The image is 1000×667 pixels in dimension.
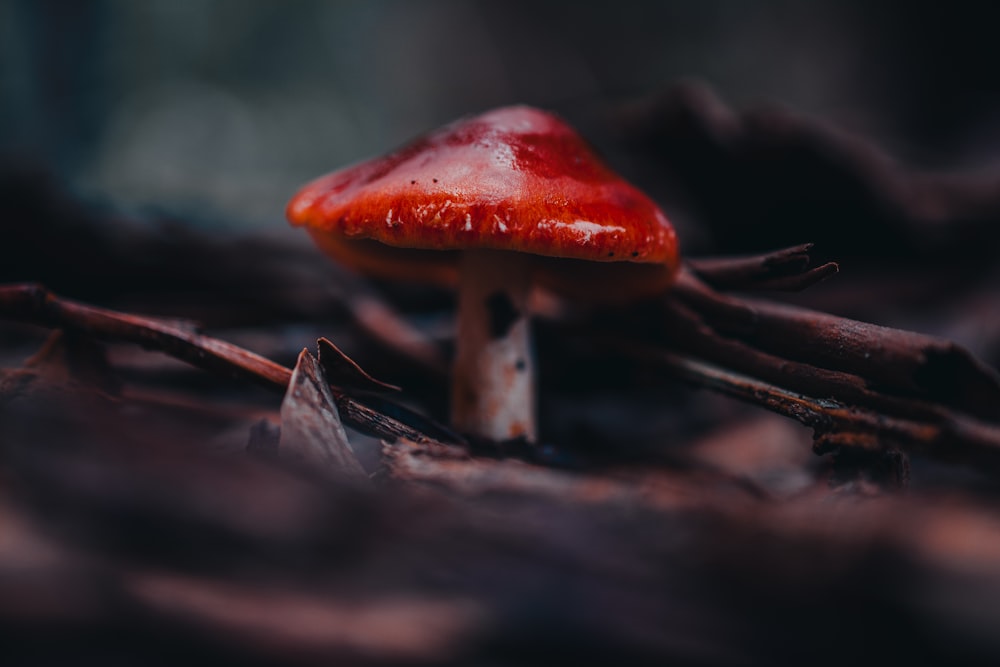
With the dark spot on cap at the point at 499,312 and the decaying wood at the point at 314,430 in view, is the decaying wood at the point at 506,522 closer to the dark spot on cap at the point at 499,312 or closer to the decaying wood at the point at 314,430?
the decaying wood at the point at 314,430

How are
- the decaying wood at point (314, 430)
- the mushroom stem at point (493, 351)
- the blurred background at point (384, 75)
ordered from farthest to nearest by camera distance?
the blurred background at point (384, 75), the mushroom stem at point (493, 351), the decaying wood at point (314, 430)

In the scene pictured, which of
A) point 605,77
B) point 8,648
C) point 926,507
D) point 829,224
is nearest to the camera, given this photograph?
point 8,648

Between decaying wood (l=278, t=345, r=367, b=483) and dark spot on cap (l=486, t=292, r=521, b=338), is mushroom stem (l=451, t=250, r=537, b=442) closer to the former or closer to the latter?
dark spot on cap (l=486, t=292, r=521, b=338)

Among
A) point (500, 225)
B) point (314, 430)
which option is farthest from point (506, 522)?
point (500, 225)

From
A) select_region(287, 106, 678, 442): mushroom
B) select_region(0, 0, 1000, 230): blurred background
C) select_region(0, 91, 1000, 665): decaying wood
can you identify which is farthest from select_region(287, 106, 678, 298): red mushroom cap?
select_region(0, 0, 1000, 230): blurred background

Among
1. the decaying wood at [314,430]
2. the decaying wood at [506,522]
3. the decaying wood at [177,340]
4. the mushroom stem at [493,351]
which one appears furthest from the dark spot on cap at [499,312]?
the decaying wood at [314,430]

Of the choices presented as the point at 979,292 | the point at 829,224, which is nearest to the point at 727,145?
the point at 829,224

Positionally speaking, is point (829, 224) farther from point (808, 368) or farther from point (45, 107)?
point (45, 107)
